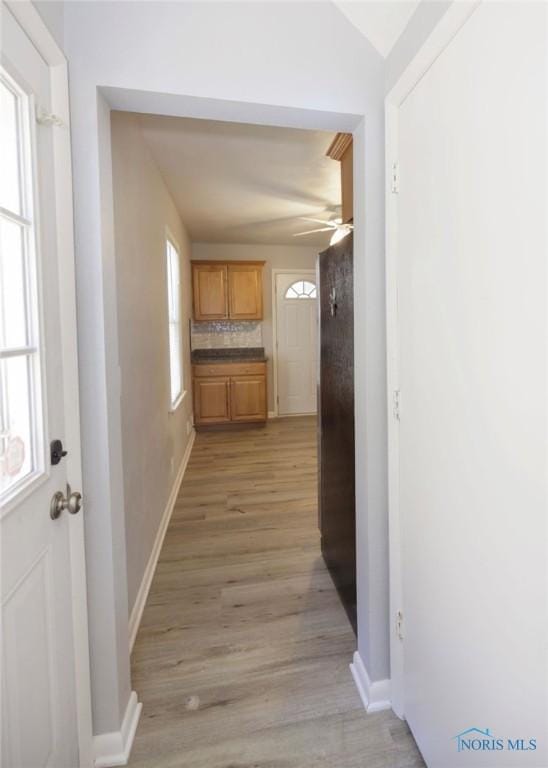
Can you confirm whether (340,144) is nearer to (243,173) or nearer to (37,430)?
(243,173)

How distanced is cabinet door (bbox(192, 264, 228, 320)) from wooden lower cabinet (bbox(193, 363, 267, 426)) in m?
0.73

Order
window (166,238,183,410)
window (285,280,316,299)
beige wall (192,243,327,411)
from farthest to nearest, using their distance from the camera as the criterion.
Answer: window (285,280,316,299)
beige wall (192,243,327,411)
window (166,238,183,410)

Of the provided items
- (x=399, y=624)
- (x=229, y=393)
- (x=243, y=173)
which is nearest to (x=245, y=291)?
(x=229, y=393)

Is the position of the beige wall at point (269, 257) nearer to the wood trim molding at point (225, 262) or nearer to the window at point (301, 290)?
the window at point (301, 290)

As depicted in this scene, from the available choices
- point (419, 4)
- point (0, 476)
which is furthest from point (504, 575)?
point (419, 4)

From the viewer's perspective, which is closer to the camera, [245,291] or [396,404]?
[396,404]

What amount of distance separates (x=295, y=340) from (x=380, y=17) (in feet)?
16.0

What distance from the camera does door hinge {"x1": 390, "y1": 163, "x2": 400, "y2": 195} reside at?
126 cm

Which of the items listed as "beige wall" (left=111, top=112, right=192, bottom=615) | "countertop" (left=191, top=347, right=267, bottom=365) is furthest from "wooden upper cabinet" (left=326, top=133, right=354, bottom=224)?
"countertop" (left=191, top=347, right=267, bottom=365)

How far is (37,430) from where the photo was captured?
0.96m

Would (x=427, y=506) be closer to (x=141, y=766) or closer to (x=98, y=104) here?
(x=141, y=766)

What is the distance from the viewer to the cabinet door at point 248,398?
207 inches

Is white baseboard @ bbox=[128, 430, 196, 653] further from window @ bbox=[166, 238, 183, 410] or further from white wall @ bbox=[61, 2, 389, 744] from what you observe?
window @ bbox=[166, 238, 183, 410]

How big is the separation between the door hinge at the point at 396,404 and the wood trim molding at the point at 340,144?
4.64 ft
